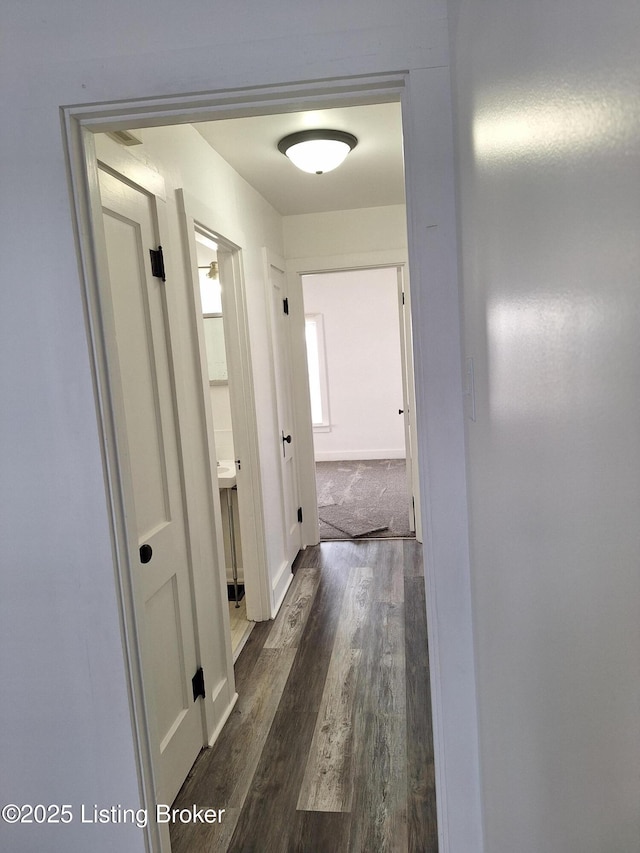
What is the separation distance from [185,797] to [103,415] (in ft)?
4.66

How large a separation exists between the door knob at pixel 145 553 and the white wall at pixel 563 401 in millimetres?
1175

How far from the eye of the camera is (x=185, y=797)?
2.01m

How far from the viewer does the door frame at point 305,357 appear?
4.16 metres

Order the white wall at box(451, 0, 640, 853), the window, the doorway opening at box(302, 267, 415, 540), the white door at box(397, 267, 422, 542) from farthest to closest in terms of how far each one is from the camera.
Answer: the window < the doorway opening at box(302, 267, 415, 540) < the white door at box(397, 267, 422, 542) < the white wall at box(451, 0, 640, 853)

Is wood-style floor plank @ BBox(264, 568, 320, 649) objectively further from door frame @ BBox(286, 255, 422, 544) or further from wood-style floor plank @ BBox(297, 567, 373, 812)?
door frame @ BBox(286, 255, 422, 544)

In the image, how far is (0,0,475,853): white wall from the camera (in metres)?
1.27

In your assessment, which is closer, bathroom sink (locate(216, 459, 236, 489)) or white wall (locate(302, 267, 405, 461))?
bathroom sink (locate(216, 459, 236, 489))

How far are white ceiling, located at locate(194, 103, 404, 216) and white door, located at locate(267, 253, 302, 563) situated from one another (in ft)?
1.47

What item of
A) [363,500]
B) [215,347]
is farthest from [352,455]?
[215,347]

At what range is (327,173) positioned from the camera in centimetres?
326

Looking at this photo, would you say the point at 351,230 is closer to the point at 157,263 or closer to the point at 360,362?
the point at 157,263

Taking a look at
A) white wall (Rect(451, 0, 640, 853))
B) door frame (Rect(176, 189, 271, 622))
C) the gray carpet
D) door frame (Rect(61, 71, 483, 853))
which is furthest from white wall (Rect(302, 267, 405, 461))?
white wall (Rect(451, 0, 640, 853))

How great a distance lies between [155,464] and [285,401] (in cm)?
219

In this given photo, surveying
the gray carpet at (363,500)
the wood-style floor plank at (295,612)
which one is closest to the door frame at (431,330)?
the wood-style floor plank at (295,612)
